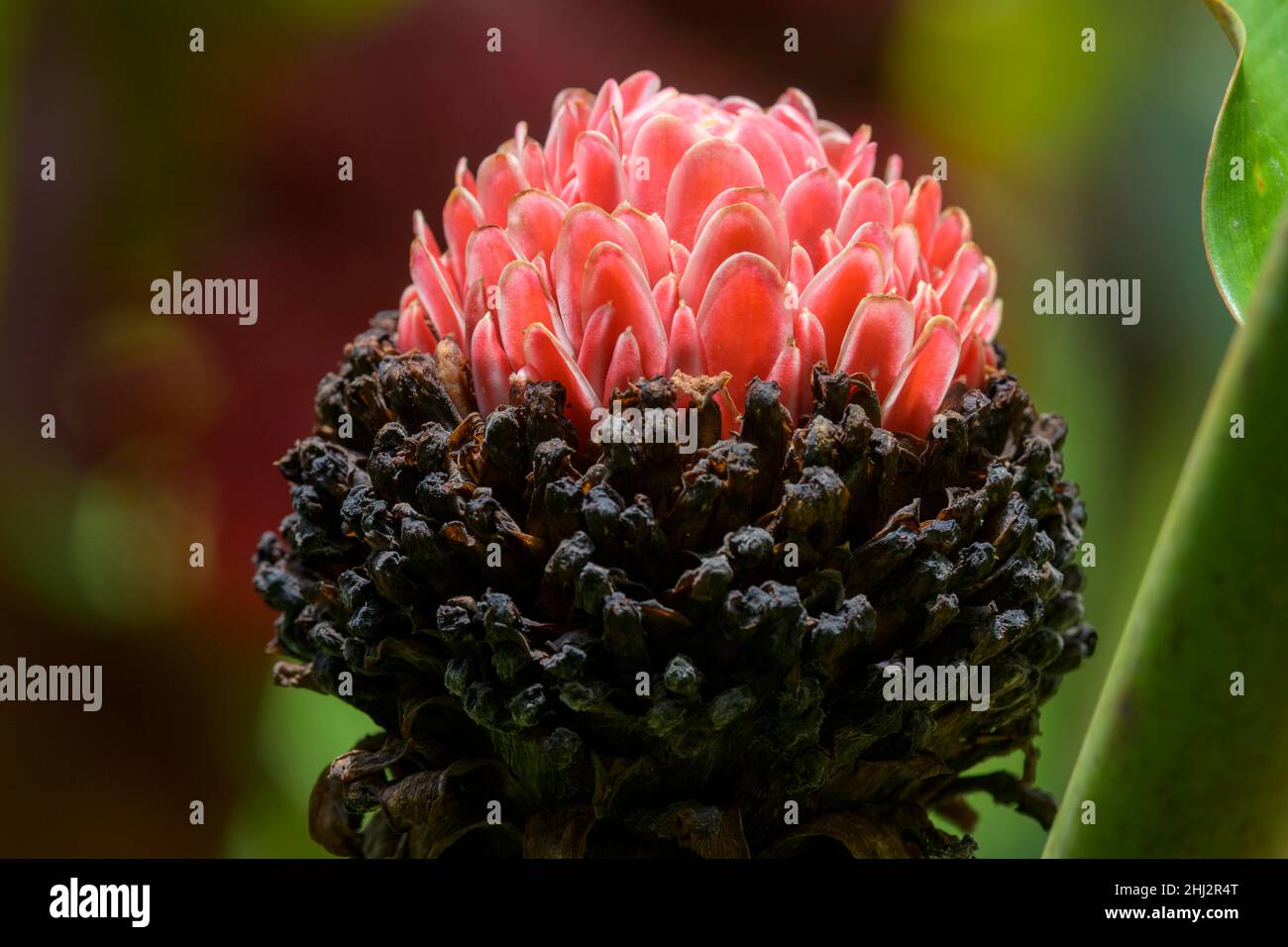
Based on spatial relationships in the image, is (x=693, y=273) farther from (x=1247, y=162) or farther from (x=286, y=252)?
(x=286, y=252)

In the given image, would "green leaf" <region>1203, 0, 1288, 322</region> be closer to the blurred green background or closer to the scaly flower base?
the scaly flower base

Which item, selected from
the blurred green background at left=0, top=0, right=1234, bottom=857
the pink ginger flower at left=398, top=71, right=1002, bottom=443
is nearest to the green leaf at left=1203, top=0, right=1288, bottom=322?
the pink ginger flower at left=398, top=71, right=1002, bottom=443

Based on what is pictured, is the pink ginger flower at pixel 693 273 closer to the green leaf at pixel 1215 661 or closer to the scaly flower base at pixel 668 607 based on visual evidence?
the scaly flower base at pixel 668 607

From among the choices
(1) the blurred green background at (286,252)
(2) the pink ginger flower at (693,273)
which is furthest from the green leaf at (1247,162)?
(1) the blurred green background at (286,252)

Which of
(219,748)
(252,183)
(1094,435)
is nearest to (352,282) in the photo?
(252,183)

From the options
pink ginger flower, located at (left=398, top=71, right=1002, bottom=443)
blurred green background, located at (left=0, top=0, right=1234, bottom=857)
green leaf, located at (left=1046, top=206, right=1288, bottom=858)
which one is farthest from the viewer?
blurred green background, located at (left=0, top=0, right=1234, bottom=857)

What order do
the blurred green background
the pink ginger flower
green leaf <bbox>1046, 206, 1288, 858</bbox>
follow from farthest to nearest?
the blurred green background < the pink ginger flower < green leaf <bbox>1046, 206, 1288, 858</bbox>
